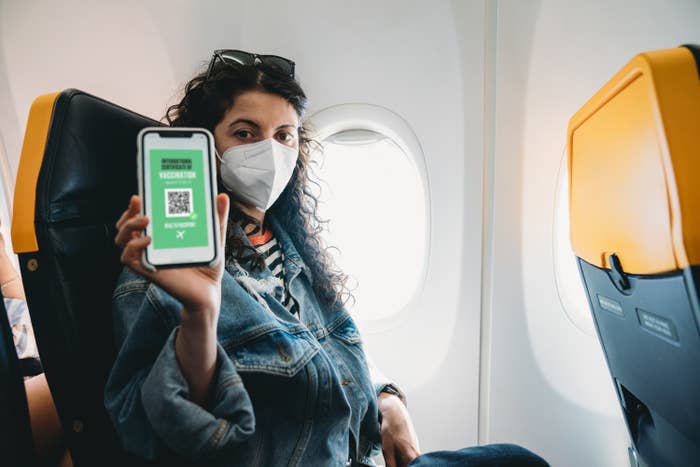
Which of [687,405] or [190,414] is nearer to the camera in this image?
[190,414]

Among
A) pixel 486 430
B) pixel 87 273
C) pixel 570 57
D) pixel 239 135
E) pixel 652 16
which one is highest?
pixel 652 16

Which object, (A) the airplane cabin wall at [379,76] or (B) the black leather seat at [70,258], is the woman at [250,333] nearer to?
(B) the black leather seat at [70,258]

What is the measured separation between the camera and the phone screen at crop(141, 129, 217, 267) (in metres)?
0.66

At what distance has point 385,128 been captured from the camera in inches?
71.8

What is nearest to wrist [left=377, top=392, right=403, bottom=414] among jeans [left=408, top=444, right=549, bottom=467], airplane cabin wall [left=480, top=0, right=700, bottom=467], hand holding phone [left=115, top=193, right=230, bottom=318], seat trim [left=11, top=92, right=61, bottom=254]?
jeans [left=408, top=444, right=549, bottom=467]

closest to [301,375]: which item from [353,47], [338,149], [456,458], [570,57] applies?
[456,458]

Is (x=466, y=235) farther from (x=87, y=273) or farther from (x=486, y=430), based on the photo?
(x=87, y=273)

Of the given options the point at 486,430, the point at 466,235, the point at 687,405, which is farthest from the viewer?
the point at 486,430

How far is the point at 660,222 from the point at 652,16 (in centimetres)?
126

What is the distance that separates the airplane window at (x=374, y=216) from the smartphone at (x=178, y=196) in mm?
1212

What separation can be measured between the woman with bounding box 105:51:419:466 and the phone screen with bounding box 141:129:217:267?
0.03m

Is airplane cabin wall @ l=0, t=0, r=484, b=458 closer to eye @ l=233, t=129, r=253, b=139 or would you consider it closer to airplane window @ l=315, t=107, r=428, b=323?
airplane window @ l=315, t=107, r=428, b=323

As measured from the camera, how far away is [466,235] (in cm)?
183

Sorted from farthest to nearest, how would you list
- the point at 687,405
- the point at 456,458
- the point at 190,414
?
1. the point at 456,458
2. the point at 687,405
3. the point at 190,414
